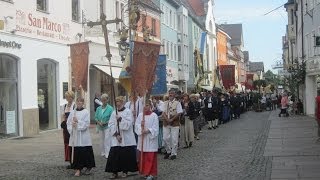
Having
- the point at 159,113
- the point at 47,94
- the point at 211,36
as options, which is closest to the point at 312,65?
the point at 47,94

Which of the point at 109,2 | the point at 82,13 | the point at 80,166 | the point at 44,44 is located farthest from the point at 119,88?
the point at 80,166

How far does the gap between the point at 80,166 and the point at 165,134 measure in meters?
3.84

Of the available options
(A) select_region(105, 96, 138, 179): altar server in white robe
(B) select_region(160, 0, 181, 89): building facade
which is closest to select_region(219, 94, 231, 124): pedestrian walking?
(B) select_region(160, 0, 181, 89): building facade

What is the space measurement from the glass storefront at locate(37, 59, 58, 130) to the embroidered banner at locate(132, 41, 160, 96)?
12587 millimetres

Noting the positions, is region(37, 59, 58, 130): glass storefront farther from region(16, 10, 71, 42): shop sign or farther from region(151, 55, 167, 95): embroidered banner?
region(151, 55, 167, 95): embroidered banner

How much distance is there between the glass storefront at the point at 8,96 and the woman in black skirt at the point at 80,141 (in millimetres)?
9369

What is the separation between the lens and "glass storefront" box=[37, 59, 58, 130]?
24.0m

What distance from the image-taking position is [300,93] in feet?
140

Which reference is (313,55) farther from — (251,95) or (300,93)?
(251,95)

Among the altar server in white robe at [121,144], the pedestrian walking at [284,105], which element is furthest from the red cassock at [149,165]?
the pedestrian walking at [284,105]

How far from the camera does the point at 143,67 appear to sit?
12055mm

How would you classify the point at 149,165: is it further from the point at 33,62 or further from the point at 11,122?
the point at 33,62

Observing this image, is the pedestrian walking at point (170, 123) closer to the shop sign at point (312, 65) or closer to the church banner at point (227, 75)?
the shop sign at point (312, 65)

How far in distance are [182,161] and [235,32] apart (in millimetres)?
124450
